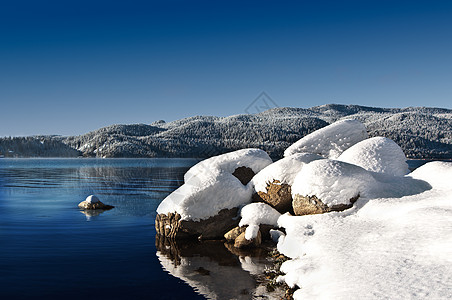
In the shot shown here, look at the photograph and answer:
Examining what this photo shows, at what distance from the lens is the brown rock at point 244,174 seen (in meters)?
20.1

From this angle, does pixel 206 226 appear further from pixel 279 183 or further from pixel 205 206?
pixel 279 183

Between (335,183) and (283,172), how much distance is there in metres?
3.25

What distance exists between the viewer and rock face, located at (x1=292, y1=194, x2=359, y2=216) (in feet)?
47.6

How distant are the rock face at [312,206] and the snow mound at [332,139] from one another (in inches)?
268

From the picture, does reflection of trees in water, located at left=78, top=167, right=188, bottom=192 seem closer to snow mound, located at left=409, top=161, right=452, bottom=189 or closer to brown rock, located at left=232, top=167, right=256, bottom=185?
brown rock, located at left=232, top=167, right=256, bottom=185

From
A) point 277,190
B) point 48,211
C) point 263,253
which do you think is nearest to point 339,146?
point 277,190

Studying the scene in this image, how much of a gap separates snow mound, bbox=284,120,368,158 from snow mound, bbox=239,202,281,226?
5.84 m

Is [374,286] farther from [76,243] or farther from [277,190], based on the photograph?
[76,243]

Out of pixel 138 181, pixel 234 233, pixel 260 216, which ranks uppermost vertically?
pixel 260 216

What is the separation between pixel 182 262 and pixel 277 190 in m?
5.94

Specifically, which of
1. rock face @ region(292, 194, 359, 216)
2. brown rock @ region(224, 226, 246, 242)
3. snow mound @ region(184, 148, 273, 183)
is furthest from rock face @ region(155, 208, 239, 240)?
rock face @ region(292, 194, 359, 216)

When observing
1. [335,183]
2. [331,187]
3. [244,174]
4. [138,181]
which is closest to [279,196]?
[331,187]

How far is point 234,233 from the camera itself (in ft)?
55.4

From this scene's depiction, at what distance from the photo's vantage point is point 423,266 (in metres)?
8.86
